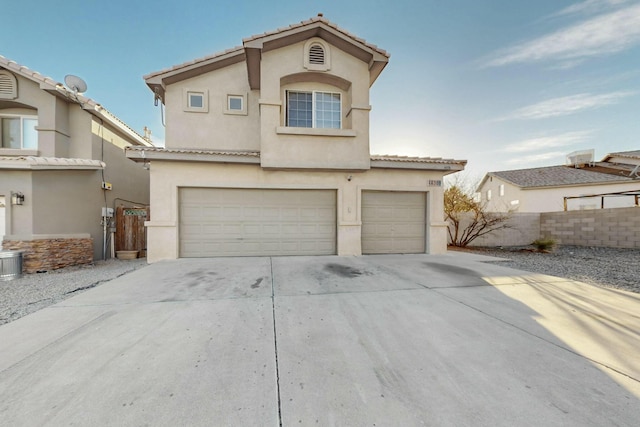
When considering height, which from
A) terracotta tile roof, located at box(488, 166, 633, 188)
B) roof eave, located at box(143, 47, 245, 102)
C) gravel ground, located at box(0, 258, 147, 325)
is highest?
roof eave, located at box(143, 47, 245, 102)

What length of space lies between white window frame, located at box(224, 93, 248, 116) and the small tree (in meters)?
10.5

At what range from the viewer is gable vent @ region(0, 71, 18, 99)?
7.80m

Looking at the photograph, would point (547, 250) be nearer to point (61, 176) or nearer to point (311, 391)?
point (311, 391)

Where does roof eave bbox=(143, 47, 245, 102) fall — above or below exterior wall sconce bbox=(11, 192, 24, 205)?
above

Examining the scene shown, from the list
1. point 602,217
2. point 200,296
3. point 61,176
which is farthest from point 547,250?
point 61,176

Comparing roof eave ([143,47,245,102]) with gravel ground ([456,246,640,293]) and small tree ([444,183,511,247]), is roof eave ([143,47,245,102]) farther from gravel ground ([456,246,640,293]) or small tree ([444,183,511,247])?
gravel ground ([456,246,640,293])

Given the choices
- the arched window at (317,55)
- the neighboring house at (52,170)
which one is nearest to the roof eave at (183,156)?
the neighboring house at (52,170)

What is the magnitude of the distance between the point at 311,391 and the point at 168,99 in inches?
419

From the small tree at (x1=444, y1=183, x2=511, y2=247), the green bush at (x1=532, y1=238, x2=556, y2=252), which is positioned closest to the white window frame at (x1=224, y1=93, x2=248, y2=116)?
the small tree at (x1=444, y1=183, x2=511, y2=247)

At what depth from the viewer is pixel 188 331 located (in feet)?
10.3

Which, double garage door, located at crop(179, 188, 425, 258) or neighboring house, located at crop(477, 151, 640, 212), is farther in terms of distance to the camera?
neighboring house, located at crop(477, 151, 640, 212)

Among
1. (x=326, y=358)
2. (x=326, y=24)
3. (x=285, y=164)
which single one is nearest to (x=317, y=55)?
(x=326, y=24)

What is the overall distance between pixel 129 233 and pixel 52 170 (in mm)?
3073

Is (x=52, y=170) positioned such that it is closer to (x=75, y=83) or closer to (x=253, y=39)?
(x=75, y=83)
